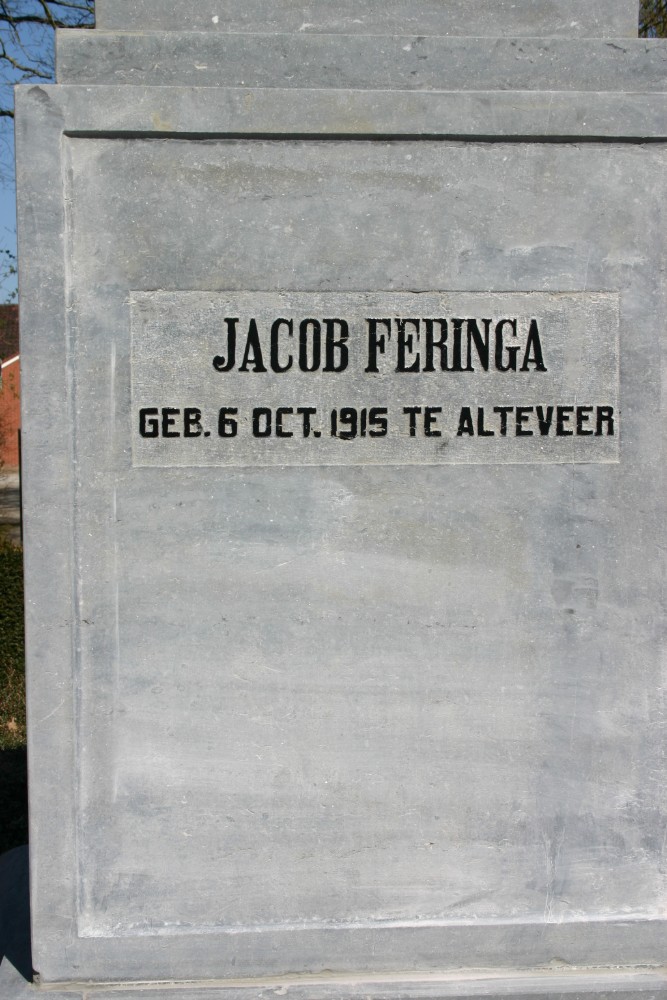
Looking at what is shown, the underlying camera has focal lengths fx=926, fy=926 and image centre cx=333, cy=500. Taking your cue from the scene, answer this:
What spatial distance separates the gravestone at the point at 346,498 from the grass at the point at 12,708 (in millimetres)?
2956

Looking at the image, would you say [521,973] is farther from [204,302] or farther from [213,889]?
[204,302]

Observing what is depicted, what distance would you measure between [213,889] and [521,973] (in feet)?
3.47

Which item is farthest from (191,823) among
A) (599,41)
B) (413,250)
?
(599,41)

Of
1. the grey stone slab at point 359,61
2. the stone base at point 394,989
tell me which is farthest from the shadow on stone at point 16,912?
the grey stone slab at point 359,61

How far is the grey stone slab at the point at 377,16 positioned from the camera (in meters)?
2.97

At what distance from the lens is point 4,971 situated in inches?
123

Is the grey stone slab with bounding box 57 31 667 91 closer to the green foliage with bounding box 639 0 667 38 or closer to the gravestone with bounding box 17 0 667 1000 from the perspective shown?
the gravestone with bounding box 17 0 667 1000

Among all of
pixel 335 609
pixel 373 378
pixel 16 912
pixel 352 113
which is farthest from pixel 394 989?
pixel 352 113

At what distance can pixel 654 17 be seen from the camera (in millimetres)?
13055

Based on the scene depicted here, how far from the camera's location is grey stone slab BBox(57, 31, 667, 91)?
2896 millimetres

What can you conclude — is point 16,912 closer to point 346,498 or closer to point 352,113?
point 346,498

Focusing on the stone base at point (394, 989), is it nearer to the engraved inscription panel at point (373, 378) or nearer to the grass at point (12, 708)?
the engraved inscription panel at point (373, 378)

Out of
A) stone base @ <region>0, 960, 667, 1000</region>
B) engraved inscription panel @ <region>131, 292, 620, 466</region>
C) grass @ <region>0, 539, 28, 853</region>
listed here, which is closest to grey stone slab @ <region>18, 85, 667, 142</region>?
engraved inscription panel @ <region>131, 292, 620, 466</region>

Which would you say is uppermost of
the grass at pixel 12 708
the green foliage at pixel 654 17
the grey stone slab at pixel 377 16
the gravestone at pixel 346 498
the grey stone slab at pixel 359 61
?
the green foliage at pixel 654 17
